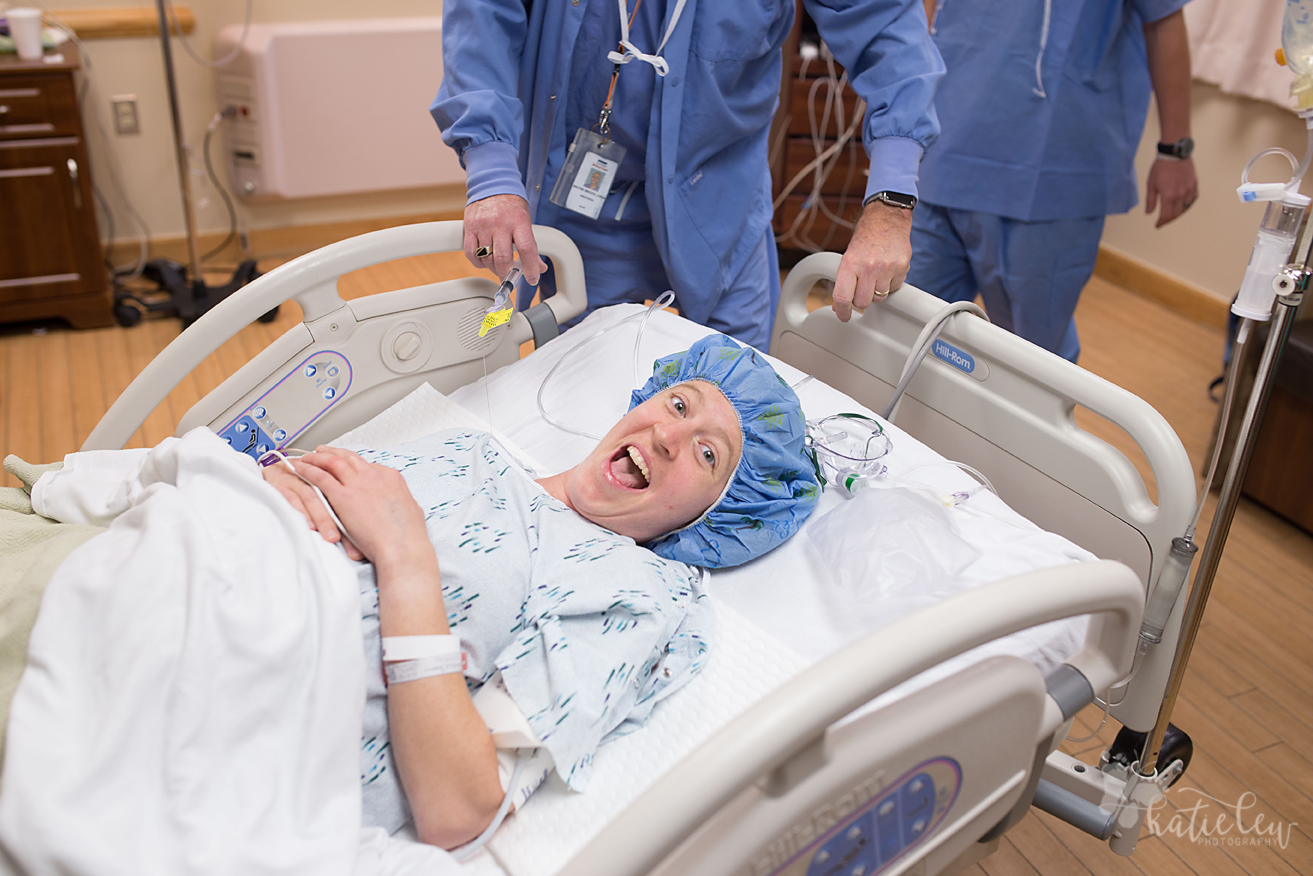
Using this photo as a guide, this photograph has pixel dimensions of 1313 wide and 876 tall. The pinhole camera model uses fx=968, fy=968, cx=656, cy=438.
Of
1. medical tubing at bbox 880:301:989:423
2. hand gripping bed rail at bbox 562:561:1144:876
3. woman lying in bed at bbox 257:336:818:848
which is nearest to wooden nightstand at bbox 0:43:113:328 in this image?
woman lying in bed at bbox 257:336:818:848

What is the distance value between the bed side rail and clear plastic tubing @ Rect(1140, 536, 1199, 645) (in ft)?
0.11

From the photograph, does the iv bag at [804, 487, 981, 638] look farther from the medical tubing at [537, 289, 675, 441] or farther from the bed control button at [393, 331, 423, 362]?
the bed control button at [393, 331, 423, 362]

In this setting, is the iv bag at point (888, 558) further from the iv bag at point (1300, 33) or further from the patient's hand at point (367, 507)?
the iv bag at point (1300, 33)

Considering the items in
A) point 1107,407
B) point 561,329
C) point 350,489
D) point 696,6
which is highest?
point 696,6

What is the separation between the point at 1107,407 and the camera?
1.38 metres

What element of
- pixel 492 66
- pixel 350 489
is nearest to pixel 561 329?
pixel 492 66

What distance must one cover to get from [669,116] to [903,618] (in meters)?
1.09

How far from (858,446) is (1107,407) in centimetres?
40

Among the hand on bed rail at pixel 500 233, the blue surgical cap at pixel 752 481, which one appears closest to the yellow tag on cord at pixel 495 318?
the hand on bed rail at pixel 500 233

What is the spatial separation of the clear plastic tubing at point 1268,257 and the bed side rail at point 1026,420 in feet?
0.60

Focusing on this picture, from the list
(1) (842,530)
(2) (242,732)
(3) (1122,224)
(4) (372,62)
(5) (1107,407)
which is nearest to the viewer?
(2) (242,732)

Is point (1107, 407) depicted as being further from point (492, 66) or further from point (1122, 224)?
point (1122, 224)

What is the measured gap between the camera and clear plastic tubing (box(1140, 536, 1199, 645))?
130 centimetres

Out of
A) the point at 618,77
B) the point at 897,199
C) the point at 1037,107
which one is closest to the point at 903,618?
the point at 897,199
